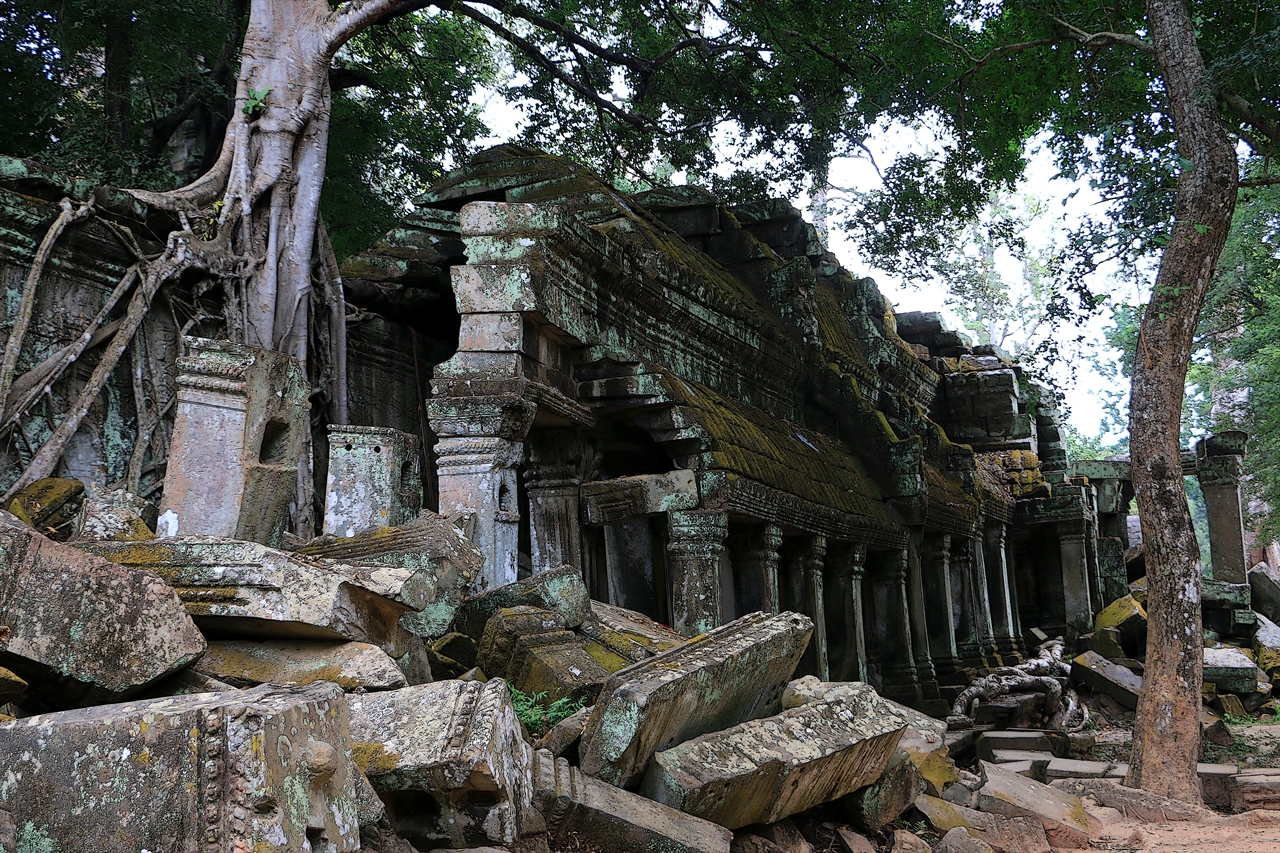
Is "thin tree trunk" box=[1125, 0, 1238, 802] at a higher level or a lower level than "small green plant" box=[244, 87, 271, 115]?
lower

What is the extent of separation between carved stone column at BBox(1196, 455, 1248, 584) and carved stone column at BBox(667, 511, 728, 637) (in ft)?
41.6

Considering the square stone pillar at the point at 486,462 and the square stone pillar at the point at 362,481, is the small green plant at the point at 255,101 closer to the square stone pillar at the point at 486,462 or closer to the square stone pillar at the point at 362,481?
the square stone pillar at the point at 486,462

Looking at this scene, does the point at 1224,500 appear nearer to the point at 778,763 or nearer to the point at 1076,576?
the point at 1076,576

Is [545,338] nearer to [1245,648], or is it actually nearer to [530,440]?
[530,440]

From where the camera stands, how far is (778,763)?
4312 mm

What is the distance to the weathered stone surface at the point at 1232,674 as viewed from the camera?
11789 millimetres

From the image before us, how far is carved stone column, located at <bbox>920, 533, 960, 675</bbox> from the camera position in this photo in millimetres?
13188

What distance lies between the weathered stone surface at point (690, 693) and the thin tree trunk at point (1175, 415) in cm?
376

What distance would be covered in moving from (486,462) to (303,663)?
314 cm

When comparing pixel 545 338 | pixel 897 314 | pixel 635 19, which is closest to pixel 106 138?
pixel 545 338

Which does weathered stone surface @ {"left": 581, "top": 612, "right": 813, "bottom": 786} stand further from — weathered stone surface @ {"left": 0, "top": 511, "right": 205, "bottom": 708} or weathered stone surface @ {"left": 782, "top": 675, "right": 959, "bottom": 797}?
weathered stone surface @ {"left": 0, "top": 511, "right": 205, "bottom": 708}

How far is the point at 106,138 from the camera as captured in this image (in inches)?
373

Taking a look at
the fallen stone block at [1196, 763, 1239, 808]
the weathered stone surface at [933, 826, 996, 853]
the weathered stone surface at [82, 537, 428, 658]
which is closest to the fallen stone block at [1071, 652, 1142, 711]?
the fallen stone block at [1196, 763, 1239, 808]

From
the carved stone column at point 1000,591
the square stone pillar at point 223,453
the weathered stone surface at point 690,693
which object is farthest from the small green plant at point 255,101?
the carved stone column at point 1000,591
